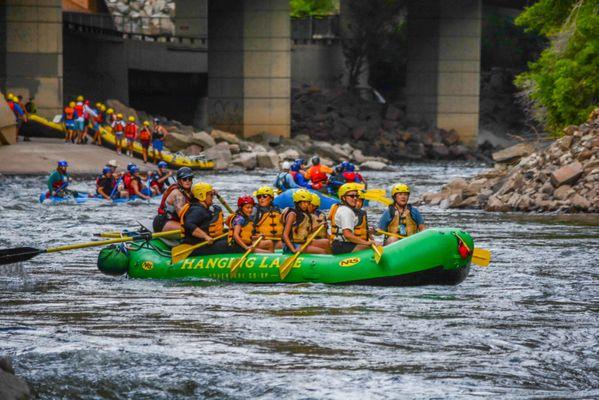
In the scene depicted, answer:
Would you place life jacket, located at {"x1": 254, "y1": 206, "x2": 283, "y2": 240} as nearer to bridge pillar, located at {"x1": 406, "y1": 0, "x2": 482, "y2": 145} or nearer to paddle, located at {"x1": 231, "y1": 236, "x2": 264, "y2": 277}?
paddle, located at {"x1": 231, "y1": 236, "x2": 264, "y2": 277}

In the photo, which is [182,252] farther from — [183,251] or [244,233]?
[244,233]

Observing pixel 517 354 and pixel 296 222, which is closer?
pixel 517 354

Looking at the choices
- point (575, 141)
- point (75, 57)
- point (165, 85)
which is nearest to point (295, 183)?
point (575, 141)

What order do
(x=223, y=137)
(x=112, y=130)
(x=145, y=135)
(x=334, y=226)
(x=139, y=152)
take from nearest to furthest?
(x=334, y=226)
(x=145, y=135)
(x=139, y=152)
(x=112, y=130)
(x=223, y=137)

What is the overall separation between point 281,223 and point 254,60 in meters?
39.7

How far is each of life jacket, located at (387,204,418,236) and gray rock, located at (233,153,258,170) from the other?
Answer: 1230 inches

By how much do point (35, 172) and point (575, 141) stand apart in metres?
17.5

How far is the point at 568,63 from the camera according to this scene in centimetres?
3403

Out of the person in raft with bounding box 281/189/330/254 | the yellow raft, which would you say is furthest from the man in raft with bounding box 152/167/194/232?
the yellow raft

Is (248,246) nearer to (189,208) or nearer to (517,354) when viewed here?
(189,208)

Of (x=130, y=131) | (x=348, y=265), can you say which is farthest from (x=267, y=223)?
(x=130, y=131)

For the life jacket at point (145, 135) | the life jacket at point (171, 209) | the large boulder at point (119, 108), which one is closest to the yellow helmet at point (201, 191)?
the life jacket at point (171, 209)

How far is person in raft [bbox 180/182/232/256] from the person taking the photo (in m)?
17.6

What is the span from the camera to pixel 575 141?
29.9 metres
